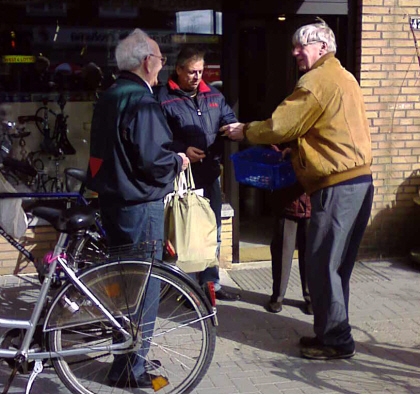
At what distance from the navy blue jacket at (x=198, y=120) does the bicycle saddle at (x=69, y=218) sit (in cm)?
148

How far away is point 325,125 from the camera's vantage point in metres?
4.34

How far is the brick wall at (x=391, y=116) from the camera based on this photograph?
21.4 ft

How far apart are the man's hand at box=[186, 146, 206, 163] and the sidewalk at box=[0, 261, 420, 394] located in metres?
1.29

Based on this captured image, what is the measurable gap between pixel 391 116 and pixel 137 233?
11.4ft

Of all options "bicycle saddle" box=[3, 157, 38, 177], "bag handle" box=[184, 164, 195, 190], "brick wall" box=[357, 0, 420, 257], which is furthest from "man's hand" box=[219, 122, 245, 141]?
"bicycle saddle" box=[3, 157, 38, 177]

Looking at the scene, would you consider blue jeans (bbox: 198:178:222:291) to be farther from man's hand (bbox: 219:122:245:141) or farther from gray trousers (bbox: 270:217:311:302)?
man's hand (bbox: 219:122:245:141)

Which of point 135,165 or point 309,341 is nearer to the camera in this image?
point 135,165

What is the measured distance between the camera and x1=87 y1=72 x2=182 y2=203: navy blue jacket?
3.89 m

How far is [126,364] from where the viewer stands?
4086 mm

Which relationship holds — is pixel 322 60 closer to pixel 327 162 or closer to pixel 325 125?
pixel 325 125

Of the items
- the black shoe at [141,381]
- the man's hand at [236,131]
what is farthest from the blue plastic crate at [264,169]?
the black shoe at [141,381]

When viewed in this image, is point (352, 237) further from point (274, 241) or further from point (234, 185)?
point (234, 185)

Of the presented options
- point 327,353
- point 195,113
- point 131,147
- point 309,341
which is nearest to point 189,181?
point 195,113

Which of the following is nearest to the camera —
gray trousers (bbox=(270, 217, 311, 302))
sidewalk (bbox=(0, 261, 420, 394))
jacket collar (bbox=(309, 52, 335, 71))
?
sidewalk (bbox=(0, 261, 420, 394))
